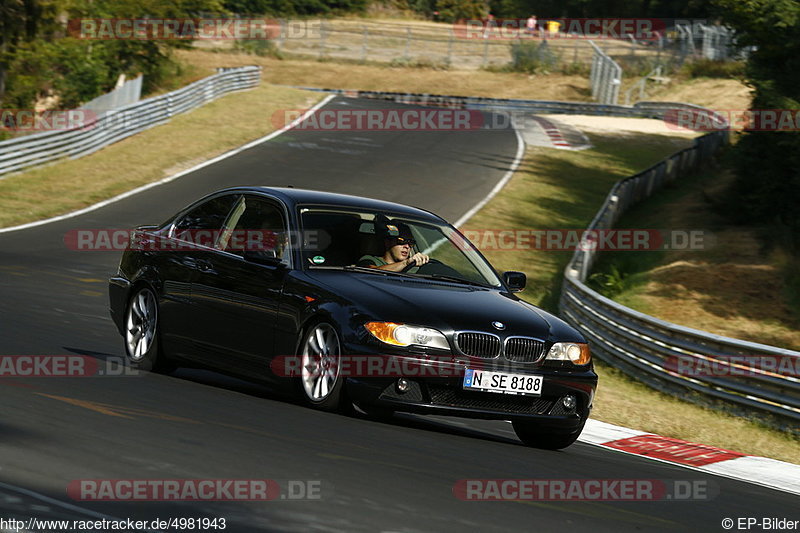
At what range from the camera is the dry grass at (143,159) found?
26.3 metres

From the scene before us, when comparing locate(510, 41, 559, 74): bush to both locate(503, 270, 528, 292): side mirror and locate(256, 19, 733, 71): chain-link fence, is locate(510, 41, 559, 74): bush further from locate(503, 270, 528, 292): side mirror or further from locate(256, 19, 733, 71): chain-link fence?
locate(503, 270, 528, 292): side mirror

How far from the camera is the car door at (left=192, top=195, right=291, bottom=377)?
28.1 ft

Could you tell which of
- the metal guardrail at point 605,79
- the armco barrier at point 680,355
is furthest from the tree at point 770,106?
the metal guardrail at point 605,79

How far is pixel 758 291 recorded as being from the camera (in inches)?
846

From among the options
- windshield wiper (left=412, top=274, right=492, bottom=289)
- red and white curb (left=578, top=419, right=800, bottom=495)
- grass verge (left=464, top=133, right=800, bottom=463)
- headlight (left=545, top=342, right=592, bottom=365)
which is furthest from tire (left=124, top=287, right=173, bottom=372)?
grass verge (left=464, top=133, right=800, bottom=463)

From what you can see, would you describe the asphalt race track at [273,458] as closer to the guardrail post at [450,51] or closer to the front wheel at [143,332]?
the front wheel at [143,332]

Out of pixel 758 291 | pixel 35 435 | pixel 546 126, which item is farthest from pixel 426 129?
pixel 35 435

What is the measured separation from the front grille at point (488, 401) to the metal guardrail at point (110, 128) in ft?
73.8

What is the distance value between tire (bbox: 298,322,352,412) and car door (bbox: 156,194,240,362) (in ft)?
4.18

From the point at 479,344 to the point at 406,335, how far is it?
1.60 feet

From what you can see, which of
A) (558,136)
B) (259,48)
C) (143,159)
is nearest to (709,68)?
(558,136)

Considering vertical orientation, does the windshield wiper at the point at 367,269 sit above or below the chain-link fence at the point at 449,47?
above

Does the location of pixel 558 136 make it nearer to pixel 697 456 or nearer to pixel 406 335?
pixel 697 456

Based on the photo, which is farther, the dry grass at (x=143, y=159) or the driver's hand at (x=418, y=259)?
the dry grass at (x=143, y=159)
